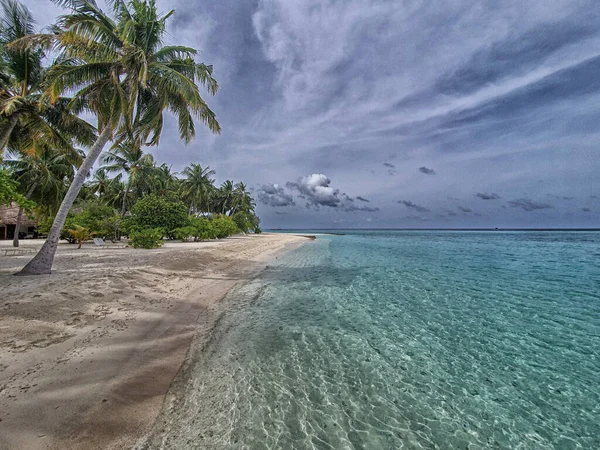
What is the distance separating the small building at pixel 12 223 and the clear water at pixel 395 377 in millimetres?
29269

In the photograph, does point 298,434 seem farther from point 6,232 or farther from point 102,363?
point 6,232

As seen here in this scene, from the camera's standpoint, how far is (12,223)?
26.9 metres

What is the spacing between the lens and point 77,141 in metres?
13.1

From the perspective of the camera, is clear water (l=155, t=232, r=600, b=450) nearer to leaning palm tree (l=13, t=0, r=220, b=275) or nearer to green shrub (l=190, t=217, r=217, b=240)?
leaning palm tree (l=13, t=0, r=220, b=275)

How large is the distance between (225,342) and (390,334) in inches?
148

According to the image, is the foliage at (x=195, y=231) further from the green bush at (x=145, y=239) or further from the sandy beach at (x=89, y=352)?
the sandy beach at (x=89, y=352)

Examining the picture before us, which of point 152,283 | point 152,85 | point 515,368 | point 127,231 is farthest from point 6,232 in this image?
point 515,368

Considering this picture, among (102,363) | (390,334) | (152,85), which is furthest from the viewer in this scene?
(152,85)

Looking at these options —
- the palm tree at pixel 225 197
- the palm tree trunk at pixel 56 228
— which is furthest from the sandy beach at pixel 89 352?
the palm tree at pixel 225 197

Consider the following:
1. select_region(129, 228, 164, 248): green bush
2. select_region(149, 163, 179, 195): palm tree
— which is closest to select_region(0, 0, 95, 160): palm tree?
select_region(129, 228, 164, 248): green bush

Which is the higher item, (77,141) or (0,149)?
(77,141)

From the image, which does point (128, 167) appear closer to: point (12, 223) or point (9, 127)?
point (12, 223)

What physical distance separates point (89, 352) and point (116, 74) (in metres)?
11.1

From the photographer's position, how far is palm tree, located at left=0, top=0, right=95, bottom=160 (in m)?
10.0
